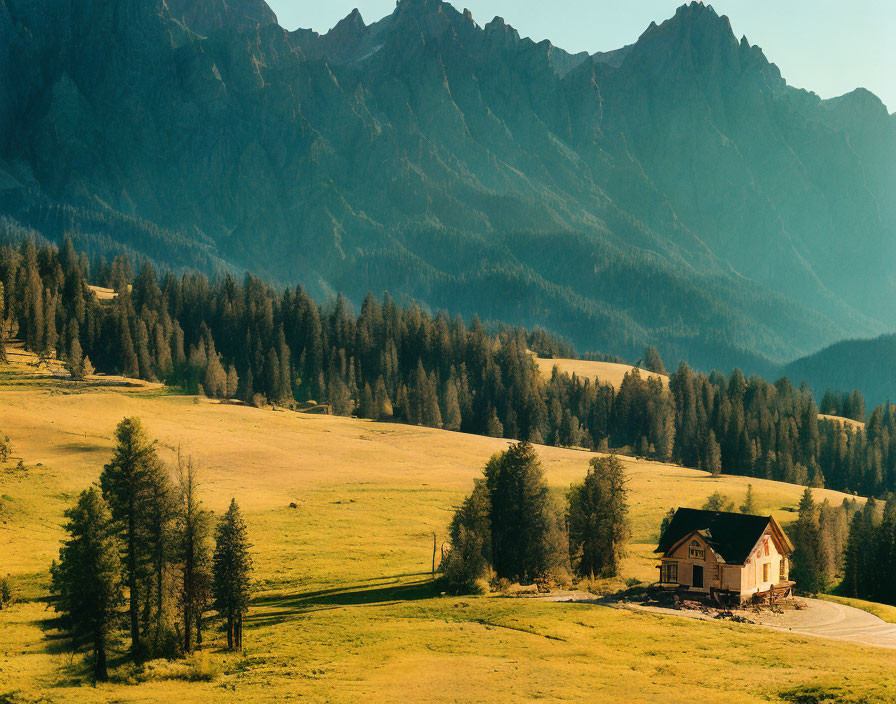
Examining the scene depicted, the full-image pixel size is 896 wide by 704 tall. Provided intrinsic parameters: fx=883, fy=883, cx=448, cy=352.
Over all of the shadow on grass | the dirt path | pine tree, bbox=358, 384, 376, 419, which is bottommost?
the dirt path

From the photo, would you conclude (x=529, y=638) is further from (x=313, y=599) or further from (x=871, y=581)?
(x=871, y=581)

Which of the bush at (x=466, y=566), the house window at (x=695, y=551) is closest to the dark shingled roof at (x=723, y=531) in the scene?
the house window at (x=695, y=551)

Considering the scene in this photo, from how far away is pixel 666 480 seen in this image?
14438 centimetres

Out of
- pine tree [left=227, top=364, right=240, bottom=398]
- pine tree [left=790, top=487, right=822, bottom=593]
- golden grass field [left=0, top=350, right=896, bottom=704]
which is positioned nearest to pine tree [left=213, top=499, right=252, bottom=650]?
golden grass field [left=0, top=350, right=896, bottom=704]

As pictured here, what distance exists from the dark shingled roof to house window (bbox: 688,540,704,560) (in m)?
0.87

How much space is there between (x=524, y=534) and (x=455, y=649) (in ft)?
79.7

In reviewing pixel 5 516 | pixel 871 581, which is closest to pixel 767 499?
pixel 871 581

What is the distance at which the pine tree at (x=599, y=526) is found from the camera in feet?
265

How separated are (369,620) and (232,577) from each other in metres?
10.2

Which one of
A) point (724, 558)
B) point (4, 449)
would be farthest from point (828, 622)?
point (4, 449)

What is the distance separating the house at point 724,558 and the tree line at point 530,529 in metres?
6.33

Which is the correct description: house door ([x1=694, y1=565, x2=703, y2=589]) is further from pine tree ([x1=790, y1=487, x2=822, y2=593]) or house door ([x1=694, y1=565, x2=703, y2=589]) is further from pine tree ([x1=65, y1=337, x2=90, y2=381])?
pine tree ([x1=65, y1=337, x2=90, y2=381])

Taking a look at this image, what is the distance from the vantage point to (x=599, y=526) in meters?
80.6

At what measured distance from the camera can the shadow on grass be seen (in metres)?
65.7
